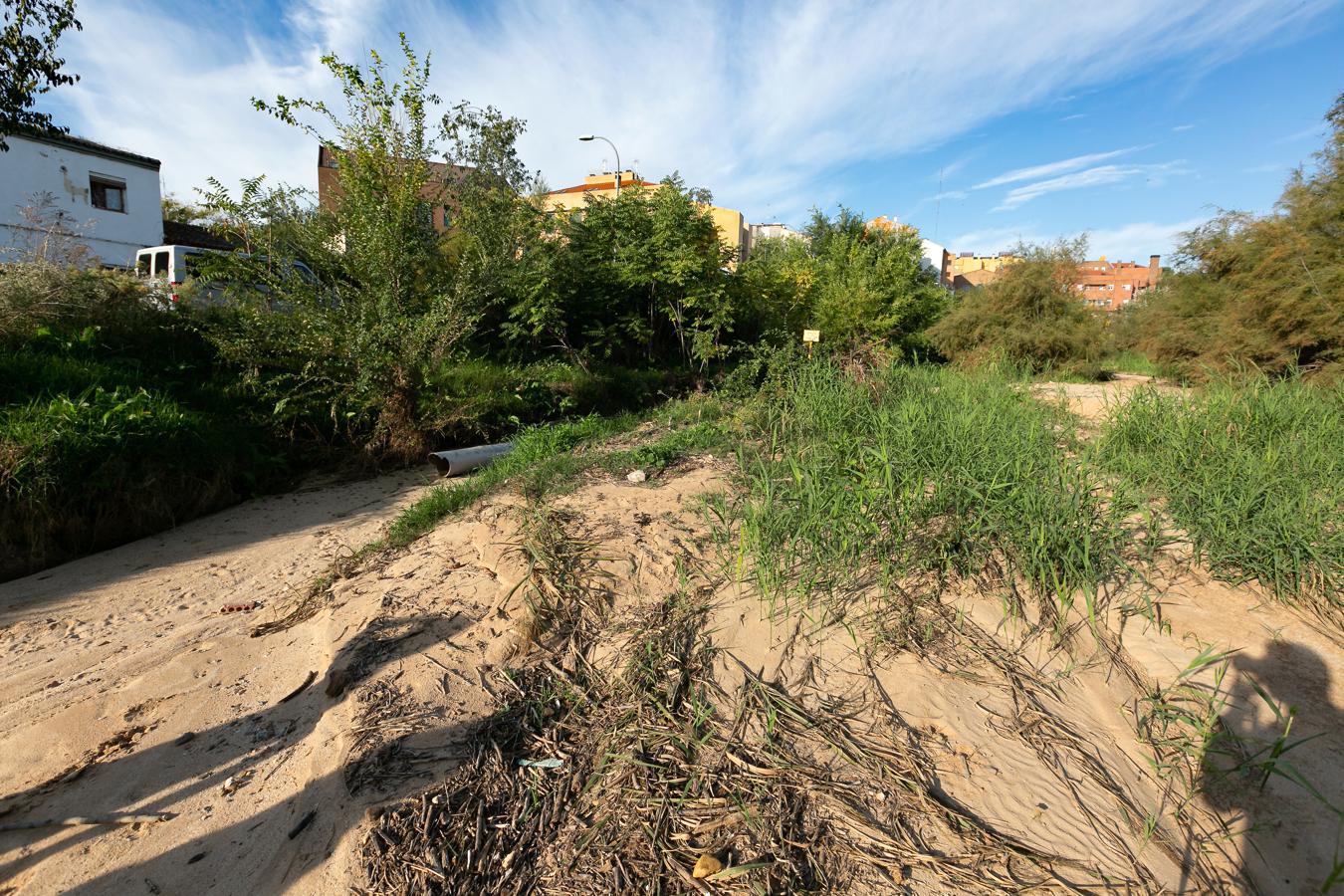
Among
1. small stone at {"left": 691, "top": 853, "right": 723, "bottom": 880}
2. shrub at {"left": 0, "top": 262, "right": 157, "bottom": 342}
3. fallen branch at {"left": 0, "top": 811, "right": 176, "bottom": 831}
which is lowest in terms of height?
fallen branch at {"left": 0, "top": 811, "right": 176, "bottom": 831}

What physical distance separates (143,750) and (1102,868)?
3.44 meters

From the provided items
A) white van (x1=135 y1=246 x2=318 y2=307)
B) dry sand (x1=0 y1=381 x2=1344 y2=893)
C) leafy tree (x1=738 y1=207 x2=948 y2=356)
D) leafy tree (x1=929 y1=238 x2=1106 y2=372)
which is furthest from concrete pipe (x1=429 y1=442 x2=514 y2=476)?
leafy tree (x1=929 y1=238 x2=1106 y2=372)

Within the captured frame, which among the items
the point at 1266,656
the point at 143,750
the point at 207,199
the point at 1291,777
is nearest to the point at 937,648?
the point at 1291,777

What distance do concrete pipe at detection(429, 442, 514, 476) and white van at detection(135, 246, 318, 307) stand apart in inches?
97.2

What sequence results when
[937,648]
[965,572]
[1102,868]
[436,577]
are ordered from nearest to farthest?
1. [1102,868]
2. [937,648]
3. [965,572]
4. [436,577]

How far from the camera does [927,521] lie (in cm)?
339

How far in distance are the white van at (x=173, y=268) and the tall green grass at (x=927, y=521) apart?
601 cm

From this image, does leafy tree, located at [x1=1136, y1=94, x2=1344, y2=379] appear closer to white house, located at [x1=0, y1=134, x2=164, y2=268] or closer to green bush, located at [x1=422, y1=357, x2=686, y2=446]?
green bush, located at [x1=422, y1=357, x2=686, y2=446]

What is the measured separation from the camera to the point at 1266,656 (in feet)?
9.57

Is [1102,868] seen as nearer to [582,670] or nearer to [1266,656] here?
[1266,656]

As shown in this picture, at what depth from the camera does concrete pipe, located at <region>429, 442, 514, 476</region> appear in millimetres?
6270

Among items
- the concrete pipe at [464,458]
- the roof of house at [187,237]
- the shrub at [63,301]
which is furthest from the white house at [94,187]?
the concrete pipe at [464,458]

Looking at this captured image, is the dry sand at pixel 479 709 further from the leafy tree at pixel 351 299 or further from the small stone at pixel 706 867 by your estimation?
the leafy tree at pixel 351 299

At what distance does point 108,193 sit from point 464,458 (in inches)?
779
